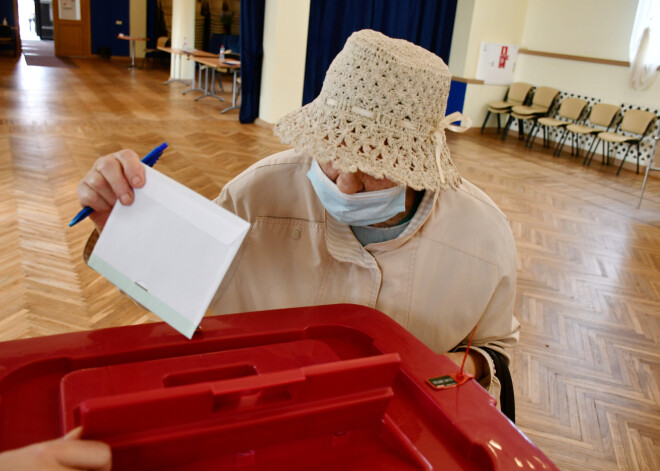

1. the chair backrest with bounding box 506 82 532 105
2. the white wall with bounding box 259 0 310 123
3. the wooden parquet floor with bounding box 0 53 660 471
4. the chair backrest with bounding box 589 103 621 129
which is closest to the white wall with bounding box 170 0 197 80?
the wooden parquet floor with bounding box 0 53 660 471

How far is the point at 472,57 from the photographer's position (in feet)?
29.1

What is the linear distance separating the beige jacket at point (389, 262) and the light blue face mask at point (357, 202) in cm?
7

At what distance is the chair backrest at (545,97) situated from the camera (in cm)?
848

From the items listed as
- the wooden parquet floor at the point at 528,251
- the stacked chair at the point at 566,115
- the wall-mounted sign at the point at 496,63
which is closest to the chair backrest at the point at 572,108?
the stacked chair at the point at 566,115

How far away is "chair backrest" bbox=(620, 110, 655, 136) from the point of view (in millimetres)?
7125

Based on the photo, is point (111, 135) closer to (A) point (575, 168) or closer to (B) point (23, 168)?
(B) point (23, 168)

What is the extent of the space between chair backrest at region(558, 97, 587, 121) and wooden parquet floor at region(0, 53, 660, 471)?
0.63 metres

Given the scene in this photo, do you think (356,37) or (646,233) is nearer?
(356,37)

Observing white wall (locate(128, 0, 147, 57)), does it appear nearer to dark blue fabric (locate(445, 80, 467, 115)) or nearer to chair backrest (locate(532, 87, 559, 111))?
dark blue fabric (locate(445, 80, 467, 115))

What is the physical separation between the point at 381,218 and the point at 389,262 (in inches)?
4.0

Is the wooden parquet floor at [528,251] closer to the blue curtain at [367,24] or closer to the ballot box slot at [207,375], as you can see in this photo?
the blue curtain at [367,24]

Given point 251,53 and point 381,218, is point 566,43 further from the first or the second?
point 381,218

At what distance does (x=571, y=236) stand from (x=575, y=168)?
10.2ft

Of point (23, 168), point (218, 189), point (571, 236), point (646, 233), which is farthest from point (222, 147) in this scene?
point (646, 233)
